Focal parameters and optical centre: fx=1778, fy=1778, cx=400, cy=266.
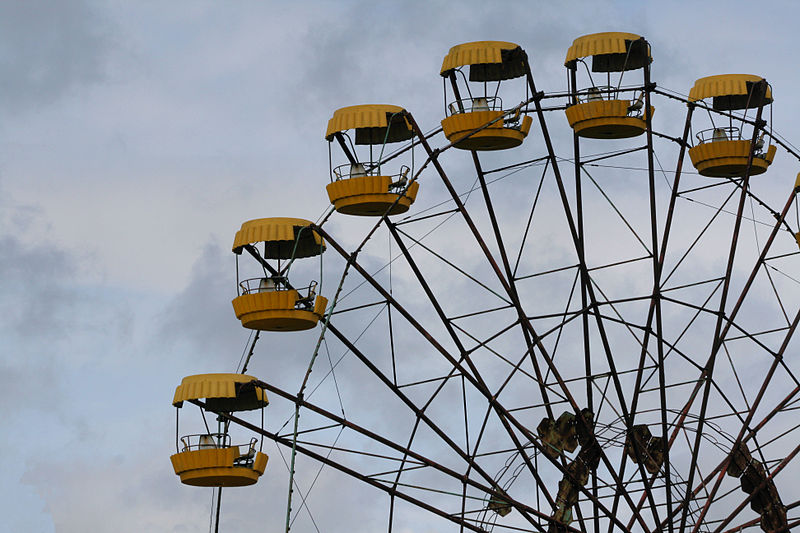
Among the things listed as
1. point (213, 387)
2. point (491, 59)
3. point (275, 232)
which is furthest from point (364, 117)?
point (213, 387)

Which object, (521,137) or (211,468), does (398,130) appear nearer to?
(521,137)

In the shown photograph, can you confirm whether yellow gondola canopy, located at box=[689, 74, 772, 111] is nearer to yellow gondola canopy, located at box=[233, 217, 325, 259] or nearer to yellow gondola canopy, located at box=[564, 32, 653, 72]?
yellow gondola canopy, located at box=[564, 32, 653, 72]

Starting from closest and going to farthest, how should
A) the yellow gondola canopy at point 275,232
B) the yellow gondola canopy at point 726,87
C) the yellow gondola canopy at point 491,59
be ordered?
the yellow gondola canopy at point 491,59 < the yellow gondola canopy at point 275,232 < the yellow gondola canopy at point 726,87

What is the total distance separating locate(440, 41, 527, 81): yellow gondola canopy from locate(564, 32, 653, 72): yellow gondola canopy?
1354 mm

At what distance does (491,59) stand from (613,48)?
10.6 ft

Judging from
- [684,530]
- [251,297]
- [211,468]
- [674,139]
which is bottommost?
[684,530]

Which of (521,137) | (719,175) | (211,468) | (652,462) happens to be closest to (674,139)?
(719,175)

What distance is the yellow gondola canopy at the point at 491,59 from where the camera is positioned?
150ft

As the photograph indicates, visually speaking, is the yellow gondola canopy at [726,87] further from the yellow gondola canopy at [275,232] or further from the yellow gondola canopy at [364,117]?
the yellow gondola canopy at [275,232]

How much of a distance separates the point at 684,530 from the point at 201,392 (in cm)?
1335

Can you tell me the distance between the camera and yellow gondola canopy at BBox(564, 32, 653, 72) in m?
46.1

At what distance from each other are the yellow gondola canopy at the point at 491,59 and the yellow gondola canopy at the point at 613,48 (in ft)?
4.44

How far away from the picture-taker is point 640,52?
47.2 metres

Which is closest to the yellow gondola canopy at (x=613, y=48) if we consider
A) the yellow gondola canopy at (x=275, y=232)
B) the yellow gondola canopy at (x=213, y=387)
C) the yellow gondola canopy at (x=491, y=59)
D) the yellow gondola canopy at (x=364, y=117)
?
the yellow gondola canopy at (x=491, y=59)
